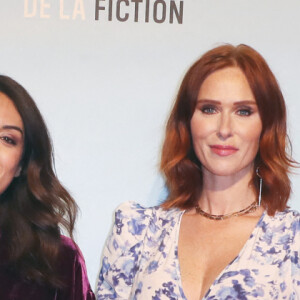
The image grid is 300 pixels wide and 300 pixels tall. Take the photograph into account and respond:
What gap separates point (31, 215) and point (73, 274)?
21cm

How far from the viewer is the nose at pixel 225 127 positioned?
2143mm

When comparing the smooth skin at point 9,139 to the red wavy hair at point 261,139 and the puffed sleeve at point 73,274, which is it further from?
the red wavy hair at point 261,139

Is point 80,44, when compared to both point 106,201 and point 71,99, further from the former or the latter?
point 106,201

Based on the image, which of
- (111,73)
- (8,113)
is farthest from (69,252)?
(111,73)

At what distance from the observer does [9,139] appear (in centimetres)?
226

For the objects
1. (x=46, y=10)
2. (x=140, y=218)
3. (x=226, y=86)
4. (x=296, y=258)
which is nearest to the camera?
(x=296, y=258)

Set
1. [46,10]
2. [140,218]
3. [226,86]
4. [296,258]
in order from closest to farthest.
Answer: [296,258] < [226,86] < [140,218] < [46,10]

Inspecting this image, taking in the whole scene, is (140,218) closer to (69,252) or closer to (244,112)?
(69,252)


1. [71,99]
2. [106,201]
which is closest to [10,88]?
[71,99]

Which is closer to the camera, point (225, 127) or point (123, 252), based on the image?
point (225, 127)

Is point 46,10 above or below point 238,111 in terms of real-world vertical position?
above

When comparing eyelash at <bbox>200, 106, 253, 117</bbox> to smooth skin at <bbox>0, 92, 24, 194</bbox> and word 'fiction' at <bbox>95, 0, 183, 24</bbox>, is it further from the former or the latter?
smooth skin at <bbox>0, 92, 24, 194</bbox>

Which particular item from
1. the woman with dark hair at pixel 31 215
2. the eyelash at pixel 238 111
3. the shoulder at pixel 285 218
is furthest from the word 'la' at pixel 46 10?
the shoulder at pixel 285 218

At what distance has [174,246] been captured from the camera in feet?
7.25
